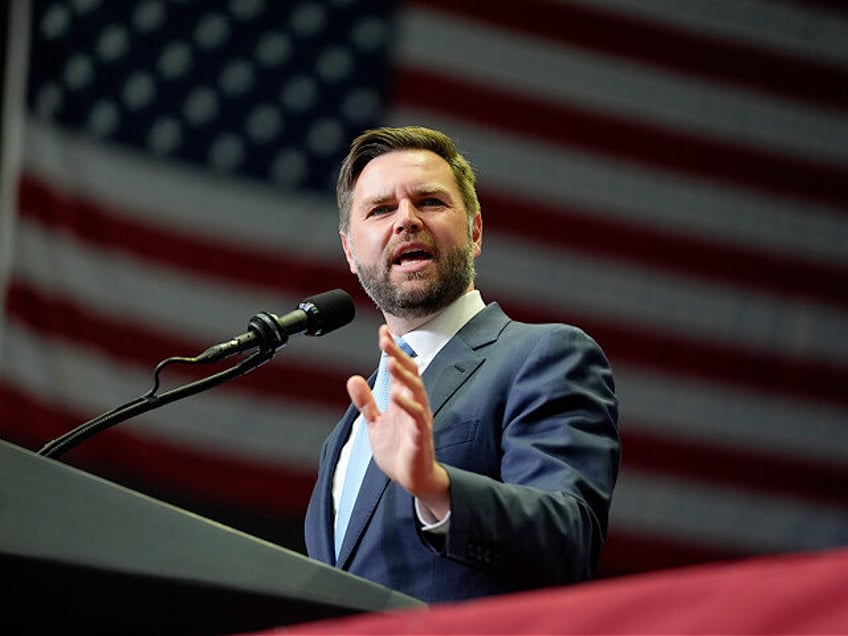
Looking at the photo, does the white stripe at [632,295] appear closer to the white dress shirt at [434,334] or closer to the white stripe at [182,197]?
the white stripe at [182,197]

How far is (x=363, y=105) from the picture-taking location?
3.94 metres

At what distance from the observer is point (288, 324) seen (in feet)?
5.32

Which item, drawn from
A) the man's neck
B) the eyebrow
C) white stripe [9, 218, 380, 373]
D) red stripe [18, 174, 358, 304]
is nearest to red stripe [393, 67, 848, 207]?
red stripe [18, 174, 358, 304]

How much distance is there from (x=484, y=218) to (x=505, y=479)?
2.39m

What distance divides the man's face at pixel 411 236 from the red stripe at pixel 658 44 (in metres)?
2.22

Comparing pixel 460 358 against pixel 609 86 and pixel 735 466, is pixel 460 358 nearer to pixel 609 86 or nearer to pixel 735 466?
pixel 735 466

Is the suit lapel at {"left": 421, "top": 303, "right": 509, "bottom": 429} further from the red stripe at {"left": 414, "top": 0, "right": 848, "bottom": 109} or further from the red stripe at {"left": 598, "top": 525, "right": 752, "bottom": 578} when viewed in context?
the red stripe at {"left": 414, "top": 0, "right": 848, "bottom": 109}

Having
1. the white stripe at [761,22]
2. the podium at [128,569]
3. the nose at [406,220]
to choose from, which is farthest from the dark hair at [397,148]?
the white stripe at [761,22]

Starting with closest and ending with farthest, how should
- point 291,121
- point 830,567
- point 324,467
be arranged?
point 830,567 < point 324,467 < point 291,121

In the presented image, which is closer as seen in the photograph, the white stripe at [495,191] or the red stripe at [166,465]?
the red stripe at [166,465]

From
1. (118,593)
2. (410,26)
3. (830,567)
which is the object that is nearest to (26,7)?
(410,26)

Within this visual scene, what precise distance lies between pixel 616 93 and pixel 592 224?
18.2 inches

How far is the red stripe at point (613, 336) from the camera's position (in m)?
3.71

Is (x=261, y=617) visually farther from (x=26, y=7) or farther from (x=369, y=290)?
(x=26, y=7)
